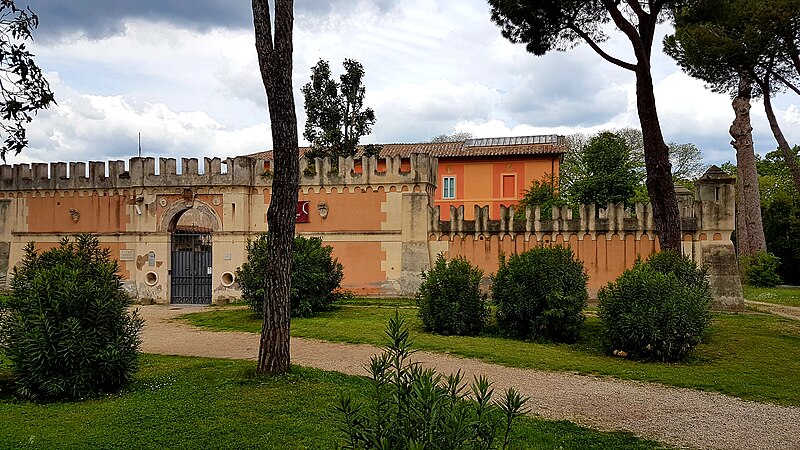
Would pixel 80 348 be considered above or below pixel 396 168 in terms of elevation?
below

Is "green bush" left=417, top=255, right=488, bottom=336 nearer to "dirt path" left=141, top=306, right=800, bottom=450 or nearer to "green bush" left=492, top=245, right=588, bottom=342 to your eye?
"green bush" left=492, top=245, right=588, bottom=342

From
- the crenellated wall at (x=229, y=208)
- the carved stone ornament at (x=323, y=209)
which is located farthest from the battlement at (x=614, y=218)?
the carved stone ornament at (x=323, y=209)

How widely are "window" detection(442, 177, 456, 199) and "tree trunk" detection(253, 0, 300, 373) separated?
32390mm

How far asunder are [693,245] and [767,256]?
32.5ft

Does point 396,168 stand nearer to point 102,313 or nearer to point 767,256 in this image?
point 102,313

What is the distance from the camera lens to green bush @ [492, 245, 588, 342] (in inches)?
483

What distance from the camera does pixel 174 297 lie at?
19.8m

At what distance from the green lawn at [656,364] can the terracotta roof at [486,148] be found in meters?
24.2

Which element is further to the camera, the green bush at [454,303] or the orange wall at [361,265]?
the orange wall at [361,265]

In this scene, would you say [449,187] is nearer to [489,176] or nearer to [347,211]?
[489,176]

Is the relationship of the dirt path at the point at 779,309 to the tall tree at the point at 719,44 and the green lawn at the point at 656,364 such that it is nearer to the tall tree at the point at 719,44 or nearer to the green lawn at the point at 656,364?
the green lawn at the point at 656,364

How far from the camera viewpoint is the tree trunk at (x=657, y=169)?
1394 centimetres

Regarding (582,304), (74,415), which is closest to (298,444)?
(74,415)

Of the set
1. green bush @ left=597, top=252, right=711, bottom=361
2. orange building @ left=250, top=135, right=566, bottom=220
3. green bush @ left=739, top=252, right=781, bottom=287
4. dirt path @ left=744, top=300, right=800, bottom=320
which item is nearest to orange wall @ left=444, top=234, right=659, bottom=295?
dirt path @ left=744, top=300, right=800, bottom=320
